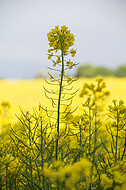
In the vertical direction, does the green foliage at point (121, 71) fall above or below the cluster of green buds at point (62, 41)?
above

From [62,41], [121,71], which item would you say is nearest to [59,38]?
[62,41]

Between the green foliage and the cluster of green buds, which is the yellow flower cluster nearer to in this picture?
the cluster of green buds

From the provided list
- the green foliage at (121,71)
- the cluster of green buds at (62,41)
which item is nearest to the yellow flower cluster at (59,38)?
the cluster of green buds at (62,41)

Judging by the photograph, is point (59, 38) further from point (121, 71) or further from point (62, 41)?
point (121, 71)

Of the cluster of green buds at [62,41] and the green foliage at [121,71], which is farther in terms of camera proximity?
the green foliage at [121,71]

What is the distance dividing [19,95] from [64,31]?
33.2ft

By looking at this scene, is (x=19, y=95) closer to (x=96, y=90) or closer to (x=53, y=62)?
(x=96, y=90)

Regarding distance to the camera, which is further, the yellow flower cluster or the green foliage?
the green foliage

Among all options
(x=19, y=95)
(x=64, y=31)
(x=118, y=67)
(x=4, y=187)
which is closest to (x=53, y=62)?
(x=64, y=31)

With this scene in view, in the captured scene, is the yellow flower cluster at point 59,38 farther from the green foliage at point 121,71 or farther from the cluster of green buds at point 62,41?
the green foliage at point 121,71

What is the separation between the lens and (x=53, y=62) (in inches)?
52.4

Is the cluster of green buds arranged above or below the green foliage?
below

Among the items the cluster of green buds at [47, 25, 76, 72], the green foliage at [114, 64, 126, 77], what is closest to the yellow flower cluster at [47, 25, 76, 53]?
the cluster of green buds at [47, 25, 76, 72]

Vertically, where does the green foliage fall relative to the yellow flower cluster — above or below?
above
